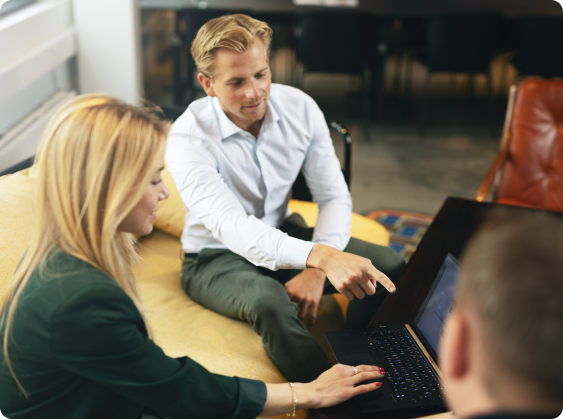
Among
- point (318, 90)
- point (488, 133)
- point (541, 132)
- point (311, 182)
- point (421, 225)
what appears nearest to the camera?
point (311, 182)

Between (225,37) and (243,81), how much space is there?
0.14 m

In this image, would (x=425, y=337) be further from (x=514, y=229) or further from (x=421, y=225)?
(x=421, y=225)

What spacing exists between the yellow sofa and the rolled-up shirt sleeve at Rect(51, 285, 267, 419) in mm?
375

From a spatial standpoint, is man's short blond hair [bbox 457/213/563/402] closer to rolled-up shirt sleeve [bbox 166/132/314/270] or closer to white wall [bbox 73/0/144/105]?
rolled-up shirt sleeve [bbox 166/132/314/270]

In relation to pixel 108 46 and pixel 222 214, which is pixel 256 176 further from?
pixel 108 46

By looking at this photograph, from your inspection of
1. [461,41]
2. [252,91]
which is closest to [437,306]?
[252,91]

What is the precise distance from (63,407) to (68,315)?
7.9 inches

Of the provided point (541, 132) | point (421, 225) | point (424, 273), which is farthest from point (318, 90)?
point (424, 273)

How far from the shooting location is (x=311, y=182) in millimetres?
1771

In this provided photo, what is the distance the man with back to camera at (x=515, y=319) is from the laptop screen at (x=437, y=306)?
53 cm

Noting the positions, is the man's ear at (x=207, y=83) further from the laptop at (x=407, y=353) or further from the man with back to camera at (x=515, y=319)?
the man with back to camera at (x=515, y=319)

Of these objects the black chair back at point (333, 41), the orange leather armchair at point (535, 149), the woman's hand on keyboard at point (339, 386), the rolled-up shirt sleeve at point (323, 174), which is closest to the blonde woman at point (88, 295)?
the woman's hand on keyboard at point (339, 386)

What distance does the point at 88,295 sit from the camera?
0.74 metres

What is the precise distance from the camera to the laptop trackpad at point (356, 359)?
0.98 metres
